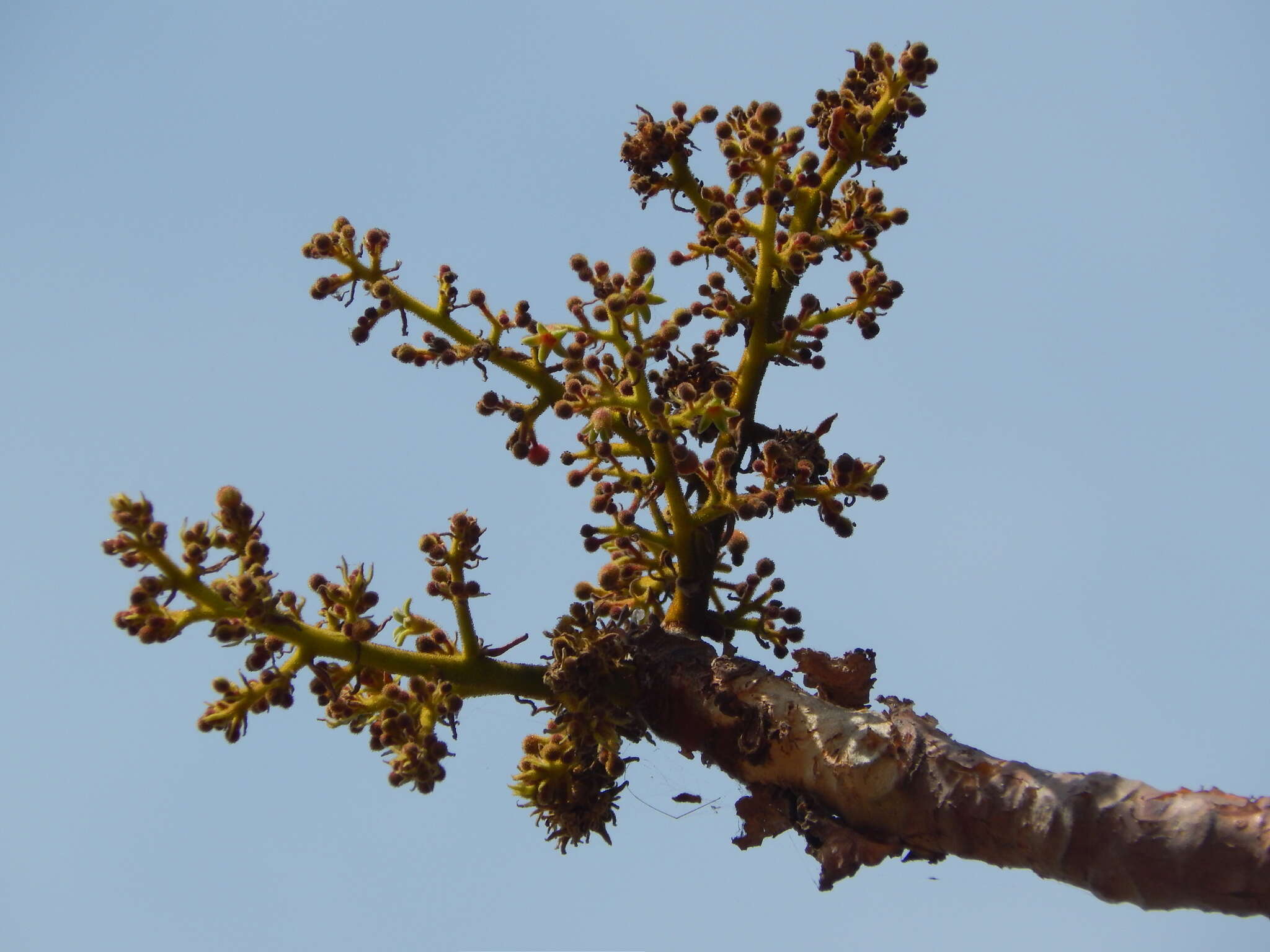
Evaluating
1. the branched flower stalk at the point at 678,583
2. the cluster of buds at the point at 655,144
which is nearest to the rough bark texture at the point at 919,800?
the branched flower stalk at the point at 678,583

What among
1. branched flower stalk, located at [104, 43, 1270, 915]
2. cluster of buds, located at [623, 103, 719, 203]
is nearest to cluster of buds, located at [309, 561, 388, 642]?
branched flower stalk, located at [104, 43, 1270, 915]

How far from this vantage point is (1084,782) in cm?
357

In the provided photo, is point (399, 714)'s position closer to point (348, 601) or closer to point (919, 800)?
point (348, 601)

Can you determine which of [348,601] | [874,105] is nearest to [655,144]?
[874,105]

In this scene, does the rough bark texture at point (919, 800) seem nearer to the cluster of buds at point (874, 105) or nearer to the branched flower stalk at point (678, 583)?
the branched flower stalk at point (678, 583)

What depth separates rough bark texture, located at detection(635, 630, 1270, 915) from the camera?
320 centimetres

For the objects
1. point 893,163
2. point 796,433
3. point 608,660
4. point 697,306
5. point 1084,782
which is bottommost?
point 1084,782

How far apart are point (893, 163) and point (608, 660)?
271 cm

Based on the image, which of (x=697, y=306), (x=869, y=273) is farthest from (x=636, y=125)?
(x=869, y=273)

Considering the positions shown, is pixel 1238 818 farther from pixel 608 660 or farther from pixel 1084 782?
pixel 608 660

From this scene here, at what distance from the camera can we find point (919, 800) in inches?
155

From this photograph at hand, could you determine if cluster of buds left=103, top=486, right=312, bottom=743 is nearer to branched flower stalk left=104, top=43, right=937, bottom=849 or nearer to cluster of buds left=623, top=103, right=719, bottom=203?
branched flower stalk left=104, top=43, right=937, bottom=849

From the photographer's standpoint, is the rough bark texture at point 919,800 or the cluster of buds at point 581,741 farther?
the cluster of buds at point 581,741

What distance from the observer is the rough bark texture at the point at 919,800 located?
3.20 meters
